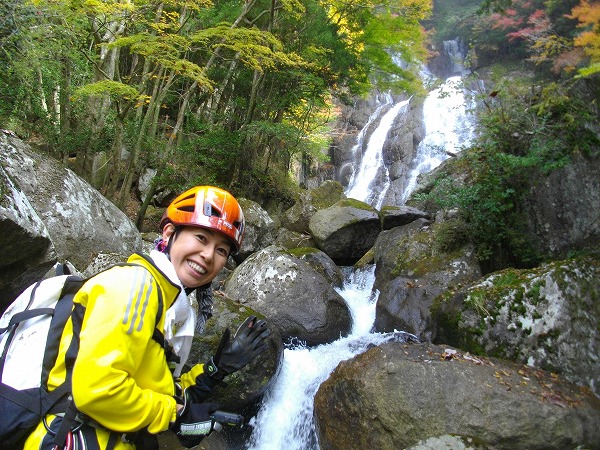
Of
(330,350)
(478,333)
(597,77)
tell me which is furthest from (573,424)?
(597,77)

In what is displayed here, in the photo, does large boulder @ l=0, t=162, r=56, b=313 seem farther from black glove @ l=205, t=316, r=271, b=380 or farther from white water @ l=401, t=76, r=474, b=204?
white water @ l=401, t=76, r=474, b=204

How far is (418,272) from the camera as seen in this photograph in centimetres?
764

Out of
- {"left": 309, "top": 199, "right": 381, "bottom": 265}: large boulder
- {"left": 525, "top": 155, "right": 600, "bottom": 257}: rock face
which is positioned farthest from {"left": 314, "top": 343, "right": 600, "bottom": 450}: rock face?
{"left": 309, "top": 199, "right": 381, "bottom": 265}: large boulder

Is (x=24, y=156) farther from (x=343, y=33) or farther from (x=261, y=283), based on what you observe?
(x=343, y=33)

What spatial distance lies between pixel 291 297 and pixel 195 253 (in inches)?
203

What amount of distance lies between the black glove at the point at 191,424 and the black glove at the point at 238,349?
268 millimetres

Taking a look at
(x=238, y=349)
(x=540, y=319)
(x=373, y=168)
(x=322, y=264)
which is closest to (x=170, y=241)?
(x=238, y=349)

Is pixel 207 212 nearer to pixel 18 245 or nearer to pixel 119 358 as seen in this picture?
pixel 119 358

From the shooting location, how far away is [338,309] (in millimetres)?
7062

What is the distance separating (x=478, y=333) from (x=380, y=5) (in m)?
9.67

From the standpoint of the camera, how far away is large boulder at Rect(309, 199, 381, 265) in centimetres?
1041

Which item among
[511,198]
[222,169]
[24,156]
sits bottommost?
[222,169]

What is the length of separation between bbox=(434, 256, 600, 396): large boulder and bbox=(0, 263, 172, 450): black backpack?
451 cm

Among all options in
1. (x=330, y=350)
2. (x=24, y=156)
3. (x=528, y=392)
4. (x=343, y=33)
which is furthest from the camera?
(x=343, y=33)
